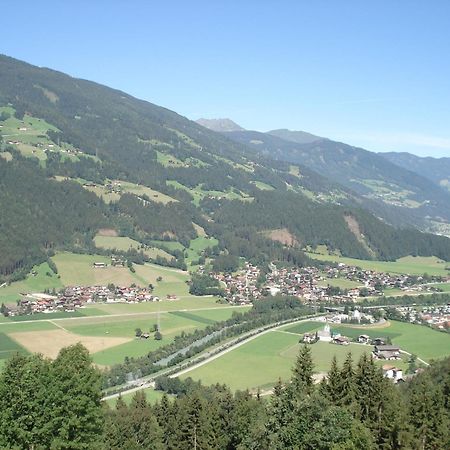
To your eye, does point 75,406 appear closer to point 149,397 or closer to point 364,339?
point 149,397

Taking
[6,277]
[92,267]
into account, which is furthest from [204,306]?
[6,277]

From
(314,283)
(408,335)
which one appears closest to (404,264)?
(314,283)

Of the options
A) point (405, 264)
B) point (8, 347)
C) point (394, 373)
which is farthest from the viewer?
point (405, 264)

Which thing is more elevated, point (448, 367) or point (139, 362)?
point (448, 367)

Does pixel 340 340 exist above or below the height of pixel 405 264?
below

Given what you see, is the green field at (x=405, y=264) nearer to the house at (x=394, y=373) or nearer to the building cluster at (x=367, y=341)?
the building cluster at (x=367, y=341)

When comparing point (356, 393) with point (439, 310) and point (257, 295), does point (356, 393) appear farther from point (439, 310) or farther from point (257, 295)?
point (257, 295)
